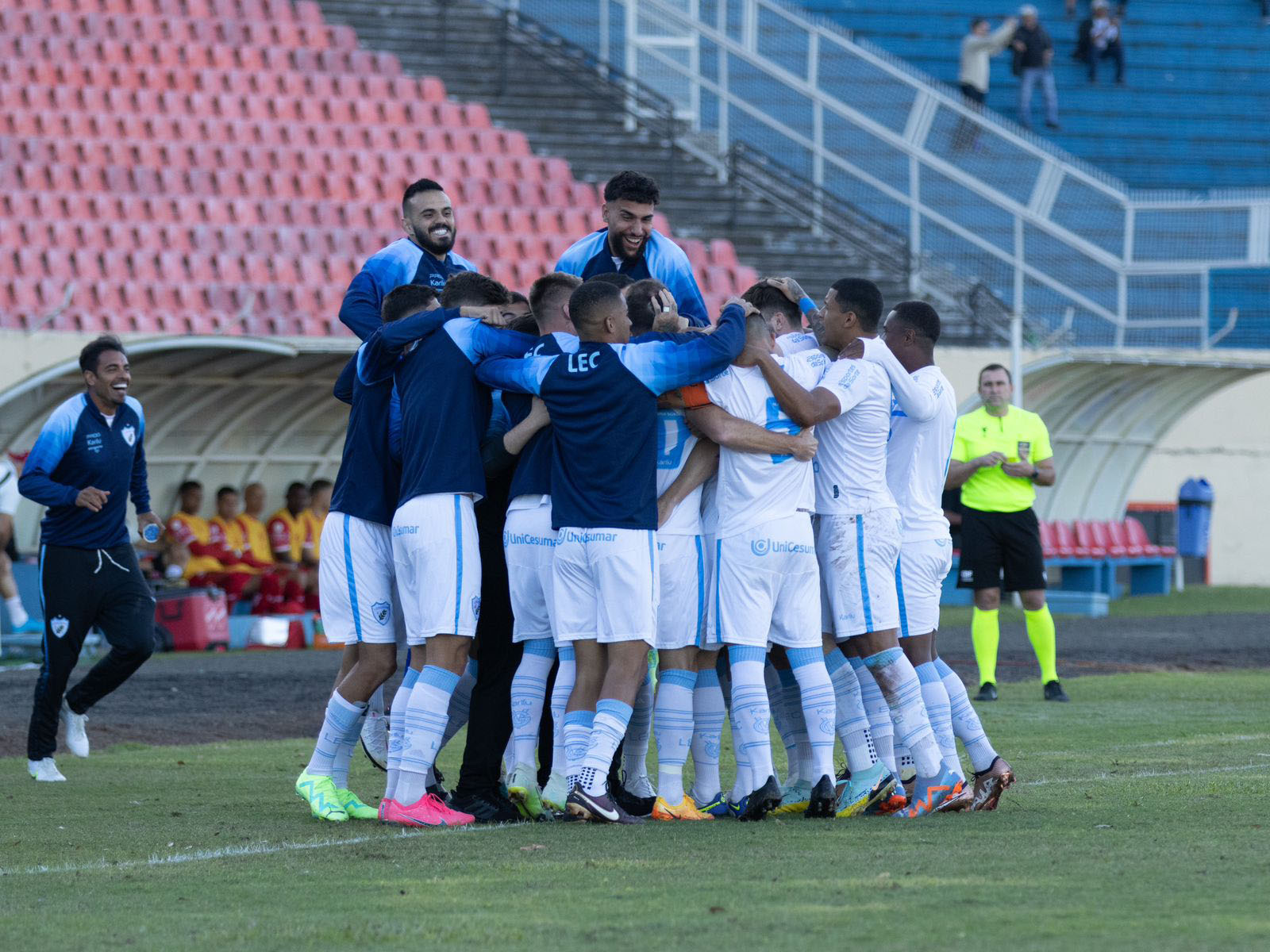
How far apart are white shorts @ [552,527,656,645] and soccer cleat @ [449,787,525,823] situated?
29.8 inches

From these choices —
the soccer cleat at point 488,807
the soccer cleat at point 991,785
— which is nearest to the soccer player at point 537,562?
the soccer cleat at point 488,807

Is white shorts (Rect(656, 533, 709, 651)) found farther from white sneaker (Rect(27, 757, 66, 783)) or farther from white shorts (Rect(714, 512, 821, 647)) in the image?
white sneaker (Rect(27, 757, 66, 783))

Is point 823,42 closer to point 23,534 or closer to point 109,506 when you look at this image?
point 23,534

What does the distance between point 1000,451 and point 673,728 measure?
581 centimetres

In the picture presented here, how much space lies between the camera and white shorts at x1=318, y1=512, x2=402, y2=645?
7324mm

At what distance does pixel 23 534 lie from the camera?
57.1 ft

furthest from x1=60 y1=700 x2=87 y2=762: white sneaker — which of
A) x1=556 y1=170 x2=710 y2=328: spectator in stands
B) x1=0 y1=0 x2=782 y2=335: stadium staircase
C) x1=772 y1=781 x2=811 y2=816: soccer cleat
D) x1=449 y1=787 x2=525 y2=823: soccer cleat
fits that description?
x1=0 y1=0 x2=782 y2=335: stadium staircase

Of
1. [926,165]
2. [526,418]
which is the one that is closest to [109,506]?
[526,418]

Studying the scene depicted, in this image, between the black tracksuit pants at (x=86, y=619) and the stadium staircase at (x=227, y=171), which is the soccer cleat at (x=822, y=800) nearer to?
the black tracksuit pants at (x=86, y=619)

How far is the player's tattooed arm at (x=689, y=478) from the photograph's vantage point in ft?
23.4

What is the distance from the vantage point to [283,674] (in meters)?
14.7

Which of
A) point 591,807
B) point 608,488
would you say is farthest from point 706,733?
point 608,488

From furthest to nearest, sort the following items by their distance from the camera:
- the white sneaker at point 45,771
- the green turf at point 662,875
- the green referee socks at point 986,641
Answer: the green referee socks at point 986,641 → the white sneaker at point 45,771 → the green turf at point 662,875

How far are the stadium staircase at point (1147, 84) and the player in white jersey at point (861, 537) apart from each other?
23360 millimetres
